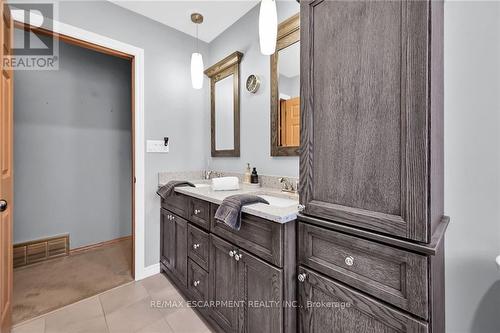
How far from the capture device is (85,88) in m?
2.74

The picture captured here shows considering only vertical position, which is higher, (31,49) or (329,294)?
(31,49)

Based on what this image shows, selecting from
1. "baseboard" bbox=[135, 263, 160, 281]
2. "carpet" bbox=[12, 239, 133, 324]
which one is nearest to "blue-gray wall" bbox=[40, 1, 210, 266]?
"baseboard" bbox=[135, 263, 160, 281]

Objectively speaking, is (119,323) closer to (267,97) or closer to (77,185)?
(77,185)

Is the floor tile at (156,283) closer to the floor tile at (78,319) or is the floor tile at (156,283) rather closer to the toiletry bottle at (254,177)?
the floor tile at (78,319)

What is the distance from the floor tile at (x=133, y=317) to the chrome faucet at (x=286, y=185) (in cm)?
132

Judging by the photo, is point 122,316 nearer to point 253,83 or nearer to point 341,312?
point 341,312

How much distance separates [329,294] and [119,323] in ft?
5.02

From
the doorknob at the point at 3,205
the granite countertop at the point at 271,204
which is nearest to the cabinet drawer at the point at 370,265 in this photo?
the granite countertop at the point at 271,204

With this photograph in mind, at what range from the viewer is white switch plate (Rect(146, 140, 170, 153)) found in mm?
2223

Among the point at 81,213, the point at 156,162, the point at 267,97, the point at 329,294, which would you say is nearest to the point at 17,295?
the point at 81,213

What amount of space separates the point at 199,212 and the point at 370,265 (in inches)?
44.1

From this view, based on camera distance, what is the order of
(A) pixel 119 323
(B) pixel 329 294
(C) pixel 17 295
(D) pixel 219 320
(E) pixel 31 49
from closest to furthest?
(B) pixel 329 294, (D) pixel 219 320, (A) pixel 119 323, (C) pixel 17 295, (E) pixel 31 49

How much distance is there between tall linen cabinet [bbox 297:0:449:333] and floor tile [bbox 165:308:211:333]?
88 centimetres

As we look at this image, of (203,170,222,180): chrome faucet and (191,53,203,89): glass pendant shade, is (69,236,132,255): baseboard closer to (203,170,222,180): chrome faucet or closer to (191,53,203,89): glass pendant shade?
(203,170,222,180): chrome faucet
